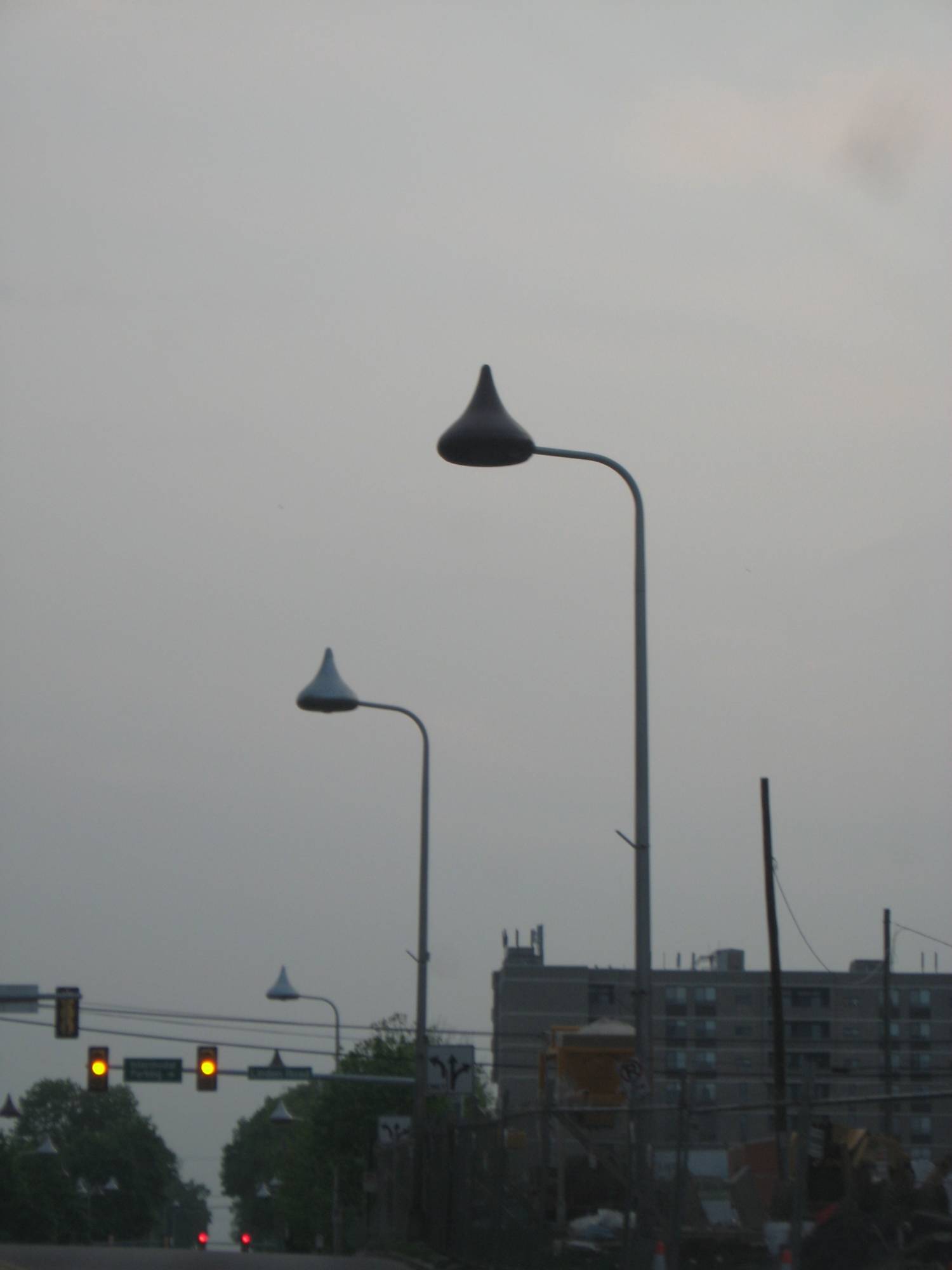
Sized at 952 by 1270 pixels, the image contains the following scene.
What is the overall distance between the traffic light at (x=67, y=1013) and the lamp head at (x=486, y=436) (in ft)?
79.2

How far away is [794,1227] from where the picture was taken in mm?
10180

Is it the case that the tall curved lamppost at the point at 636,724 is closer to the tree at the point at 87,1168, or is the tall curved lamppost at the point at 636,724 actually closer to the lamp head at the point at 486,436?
the lamp head at the point at 486,436

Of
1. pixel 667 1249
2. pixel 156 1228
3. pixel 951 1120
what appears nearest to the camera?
pixel 667 1249

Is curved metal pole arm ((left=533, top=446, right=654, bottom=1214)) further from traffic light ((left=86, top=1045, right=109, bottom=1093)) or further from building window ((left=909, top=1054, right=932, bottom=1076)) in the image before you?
building window ((left=909, top=1054, right=932, bottom=1076))

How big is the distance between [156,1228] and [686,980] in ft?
216

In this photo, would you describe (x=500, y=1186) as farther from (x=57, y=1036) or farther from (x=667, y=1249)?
(x=57, y=1036)

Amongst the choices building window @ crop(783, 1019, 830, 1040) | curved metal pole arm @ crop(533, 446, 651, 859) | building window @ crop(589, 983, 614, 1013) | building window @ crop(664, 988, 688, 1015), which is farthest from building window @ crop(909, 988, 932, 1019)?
curved metal pole arm @ crop(533, 446, 651, 859)

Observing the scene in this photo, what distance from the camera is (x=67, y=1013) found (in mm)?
35562

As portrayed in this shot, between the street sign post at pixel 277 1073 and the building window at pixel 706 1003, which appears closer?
the street sign post at pixel 277 1073

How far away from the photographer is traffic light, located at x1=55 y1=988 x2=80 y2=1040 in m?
35.3

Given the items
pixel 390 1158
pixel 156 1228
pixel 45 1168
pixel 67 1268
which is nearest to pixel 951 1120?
pixel 67 1268

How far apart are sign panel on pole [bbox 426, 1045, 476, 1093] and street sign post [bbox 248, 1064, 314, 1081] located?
1667cm

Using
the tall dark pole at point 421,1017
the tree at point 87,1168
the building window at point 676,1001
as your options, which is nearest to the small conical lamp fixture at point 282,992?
the tall dark pole at point 421,1017

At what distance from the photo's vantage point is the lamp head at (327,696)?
24547mm
